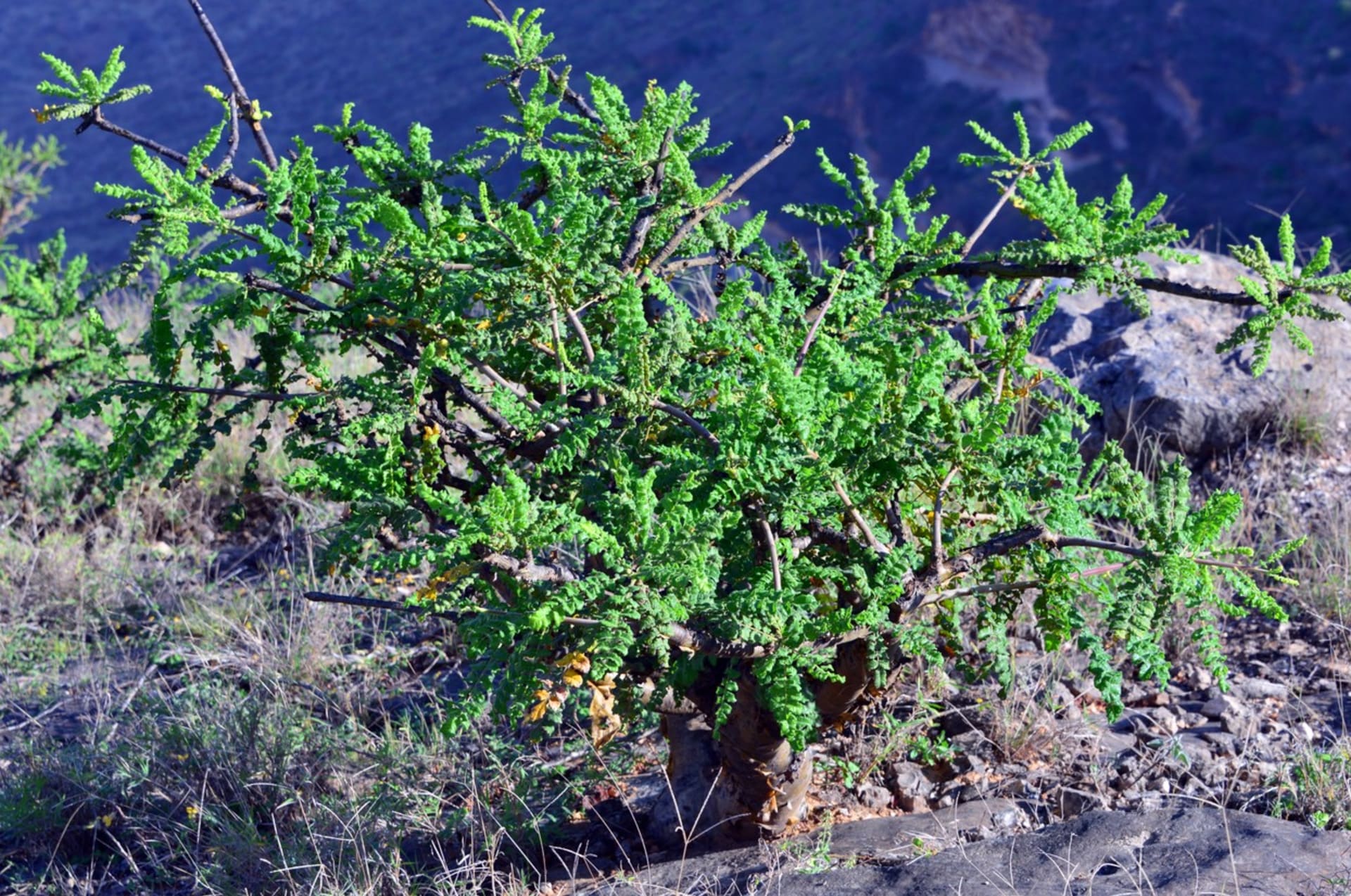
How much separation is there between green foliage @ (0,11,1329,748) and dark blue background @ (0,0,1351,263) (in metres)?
13.5

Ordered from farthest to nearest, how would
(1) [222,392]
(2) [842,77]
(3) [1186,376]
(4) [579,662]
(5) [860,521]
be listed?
(2) [842,77] → (3) [1186,376] → (1) [222,392] → (5) [860,521] → (4) [579,662]

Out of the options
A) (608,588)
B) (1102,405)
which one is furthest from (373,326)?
(1102,405)

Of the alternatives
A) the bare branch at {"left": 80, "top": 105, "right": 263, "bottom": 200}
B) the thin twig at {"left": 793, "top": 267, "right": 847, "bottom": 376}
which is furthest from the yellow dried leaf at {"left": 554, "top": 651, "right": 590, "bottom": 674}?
the bare branch at {"left": 80, "top": 105, "right": 263, "bottom": 200}

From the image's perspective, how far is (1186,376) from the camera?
410cm

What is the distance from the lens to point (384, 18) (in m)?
24.6

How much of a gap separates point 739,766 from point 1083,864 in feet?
2.17

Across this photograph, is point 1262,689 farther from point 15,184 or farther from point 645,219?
point 15,184

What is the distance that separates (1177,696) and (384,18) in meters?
24.3

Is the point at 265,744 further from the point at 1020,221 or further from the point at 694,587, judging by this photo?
the point at 1020,221

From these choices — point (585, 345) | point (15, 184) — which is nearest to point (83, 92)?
point (585, 345)

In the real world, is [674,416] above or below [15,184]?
below

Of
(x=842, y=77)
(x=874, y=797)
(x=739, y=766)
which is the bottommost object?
(x=842, y=77)

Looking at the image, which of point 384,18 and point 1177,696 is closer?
point 1177,696

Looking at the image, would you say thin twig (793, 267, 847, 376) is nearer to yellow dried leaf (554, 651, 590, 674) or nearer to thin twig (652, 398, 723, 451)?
thin twig (652, 398, 723, 451)
